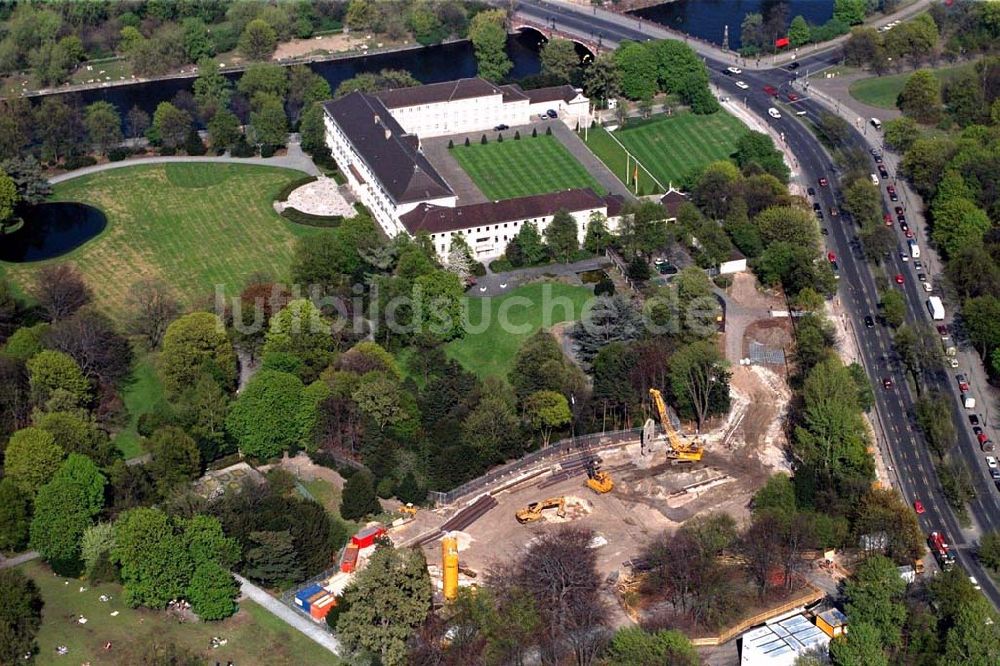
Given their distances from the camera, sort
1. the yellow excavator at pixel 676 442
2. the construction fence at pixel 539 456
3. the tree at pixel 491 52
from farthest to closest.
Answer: the tree at pixel 491 52
the yellow excavator at pixel 676 442
the construction fence at pixel 539 456

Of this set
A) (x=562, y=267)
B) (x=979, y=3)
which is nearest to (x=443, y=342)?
(x=562, y=267)

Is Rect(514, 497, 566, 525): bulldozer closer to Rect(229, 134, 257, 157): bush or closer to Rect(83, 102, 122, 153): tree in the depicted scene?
Rect(229, 134, 257, 157): bush

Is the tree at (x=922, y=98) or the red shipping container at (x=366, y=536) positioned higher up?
the tree at (x=922, y=98)

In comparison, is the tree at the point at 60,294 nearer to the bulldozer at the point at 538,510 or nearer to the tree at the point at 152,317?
the tree at the point at 152,317

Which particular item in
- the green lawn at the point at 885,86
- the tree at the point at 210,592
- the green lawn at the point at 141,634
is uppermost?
the green lawn at the point at 885,86

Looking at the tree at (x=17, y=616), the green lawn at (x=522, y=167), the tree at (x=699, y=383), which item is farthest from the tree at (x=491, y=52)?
the tree at (x=17, y=616)

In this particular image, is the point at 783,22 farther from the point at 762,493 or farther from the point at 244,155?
the point at 762,493

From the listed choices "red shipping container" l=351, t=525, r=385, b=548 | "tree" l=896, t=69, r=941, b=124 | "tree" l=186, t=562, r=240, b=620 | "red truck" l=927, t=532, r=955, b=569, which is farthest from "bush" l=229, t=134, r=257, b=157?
"red truck" l=927, t=532, r=955, b=569
